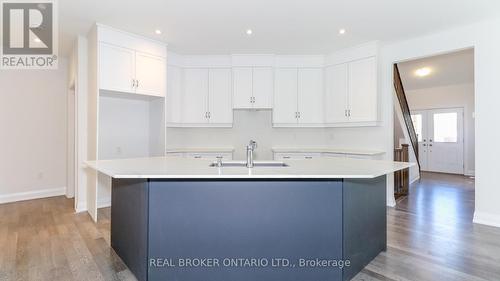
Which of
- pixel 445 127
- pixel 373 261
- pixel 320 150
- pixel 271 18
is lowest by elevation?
pixel 373 261

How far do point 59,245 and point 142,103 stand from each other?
2.46m

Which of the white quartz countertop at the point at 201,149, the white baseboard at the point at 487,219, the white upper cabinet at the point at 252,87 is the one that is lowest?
the white baseboard at the point at 487,219

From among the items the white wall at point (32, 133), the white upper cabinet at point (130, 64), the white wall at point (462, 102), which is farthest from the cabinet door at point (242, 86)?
the white wall at point (462, 102)

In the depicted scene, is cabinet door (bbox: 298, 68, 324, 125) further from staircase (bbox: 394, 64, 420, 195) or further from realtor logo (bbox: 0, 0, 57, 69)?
realtor logo (bbox: 0, 0, 57, 69)

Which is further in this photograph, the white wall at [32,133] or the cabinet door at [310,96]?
the cabinet door at [310,96]

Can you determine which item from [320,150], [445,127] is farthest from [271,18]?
[445,127]

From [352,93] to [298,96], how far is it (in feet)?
2.97

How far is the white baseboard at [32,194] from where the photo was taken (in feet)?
13.8

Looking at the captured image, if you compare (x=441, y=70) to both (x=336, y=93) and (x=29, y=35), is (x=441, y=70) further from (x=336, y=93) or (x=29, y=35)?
(x=29, y=35)

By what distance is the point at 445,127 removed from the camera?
748 cm

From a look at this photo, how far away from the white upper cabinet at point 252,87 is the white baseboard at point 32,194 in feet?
11.5

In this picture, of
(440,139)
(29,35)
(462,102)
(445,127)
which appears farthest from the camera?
(440,139)

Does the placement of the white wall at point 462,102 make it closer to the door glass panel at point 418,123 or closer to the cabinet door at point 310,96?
the door glass panel at point 418,123

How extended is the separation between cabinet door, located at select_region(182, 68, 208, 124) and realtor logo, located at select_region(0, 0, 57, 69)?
1953mm
